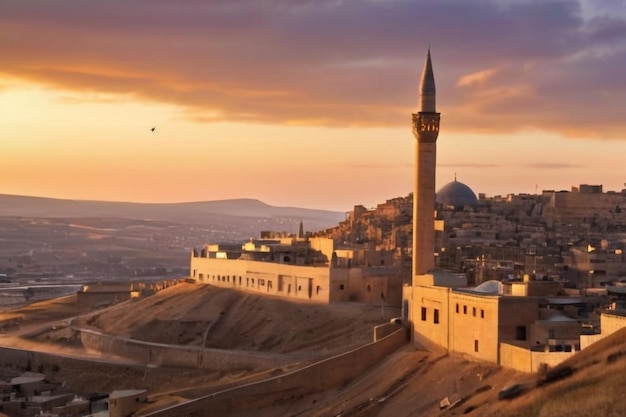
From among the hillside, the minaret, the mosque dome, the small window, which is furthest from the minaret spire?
the mosque dome

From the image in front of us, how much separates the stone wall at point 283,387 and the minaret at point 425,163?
6566mm

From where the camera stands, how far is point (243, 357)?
1865 inches

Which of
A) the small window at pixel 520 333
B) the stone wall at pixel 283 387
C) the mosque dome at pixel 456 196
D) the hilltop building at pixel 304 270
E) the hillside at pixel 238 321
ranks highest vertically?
the mosque dome at pixel 456 196

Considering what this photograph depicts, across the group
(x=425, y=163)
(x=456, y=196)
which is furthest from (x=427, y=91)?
(x=456, y=196)

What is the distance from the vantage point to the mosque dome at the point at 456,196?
74938 mm

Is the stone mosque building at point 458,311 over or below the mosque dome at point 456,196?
below

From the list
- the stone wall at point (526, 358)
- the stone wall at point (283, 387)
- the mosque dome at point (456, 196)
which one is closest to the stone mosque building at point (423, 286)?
the stone wall at point (526, 358)

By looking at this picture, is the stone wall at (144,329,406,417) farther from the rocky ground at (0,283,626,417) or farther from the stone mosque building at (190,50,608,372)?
the stone mosque building at (190,50,608,372)

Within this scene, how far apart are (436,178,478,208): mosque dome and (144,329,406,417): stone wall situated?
34.6m

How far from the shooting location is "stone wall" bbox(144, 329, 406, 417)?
39.6m

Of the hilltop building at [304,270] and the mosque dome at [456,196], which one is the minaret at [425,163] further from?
the mosque dome at [456,196]

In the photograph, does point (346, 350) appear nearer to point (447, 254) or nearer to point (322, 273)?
point (322, 273)

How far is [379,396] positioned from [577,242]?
26673 mm

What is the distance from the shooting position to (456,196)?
75.9 metres
